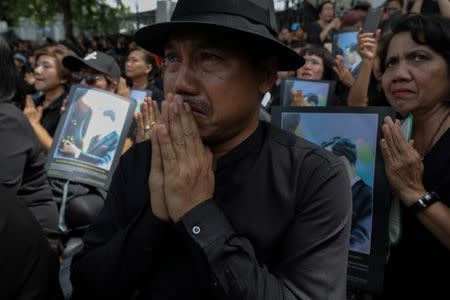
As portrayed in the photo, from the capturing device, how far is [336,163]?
1.34m

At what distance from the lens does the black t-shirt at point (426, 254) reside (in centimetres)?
180

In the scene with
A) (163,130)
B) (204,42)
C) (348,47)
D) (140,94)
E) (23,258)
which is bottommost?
(23,258)

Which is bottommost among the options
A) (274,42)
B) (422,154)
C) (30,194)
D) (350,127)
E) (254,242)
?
(30,194)

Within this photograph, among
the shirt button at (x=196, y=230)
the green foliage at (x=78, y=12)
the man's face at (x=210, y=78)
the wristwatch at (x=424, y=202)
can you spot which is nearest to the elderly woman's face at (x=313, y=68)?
the wristwatch at (x=424, y=202)

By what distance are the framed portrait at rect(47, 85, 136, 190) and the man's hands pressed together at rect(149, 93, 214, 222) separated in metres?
1.88

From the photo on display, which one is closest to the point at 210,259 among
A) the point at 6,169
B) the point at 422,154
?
the point at 422,154

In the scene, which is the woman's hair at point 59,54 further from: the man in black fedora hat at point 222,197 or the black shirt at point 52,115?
the man in black fedora hat at point 222,197

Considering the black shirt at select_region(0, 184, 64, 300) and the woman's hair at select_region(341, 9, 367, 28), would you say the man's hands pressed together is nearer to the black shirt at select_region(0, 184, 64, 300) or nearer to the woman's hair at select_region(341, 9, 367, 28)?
the black shirt at select_region(0, 184, 64, 300)

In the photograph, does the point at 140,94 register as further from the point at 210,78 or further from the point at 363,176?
the point at 210,78

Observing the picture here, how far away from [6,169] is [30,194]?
0.39 metres

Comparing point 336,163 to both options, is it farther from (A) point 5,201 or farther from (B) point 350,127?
(A) point 5,201

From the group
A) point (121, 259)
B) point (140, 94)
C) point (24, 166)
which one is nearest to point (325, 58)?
point (140, 94)

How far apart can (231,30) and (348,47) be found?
3558 millimetres

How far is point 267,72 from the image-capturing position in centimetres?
141
